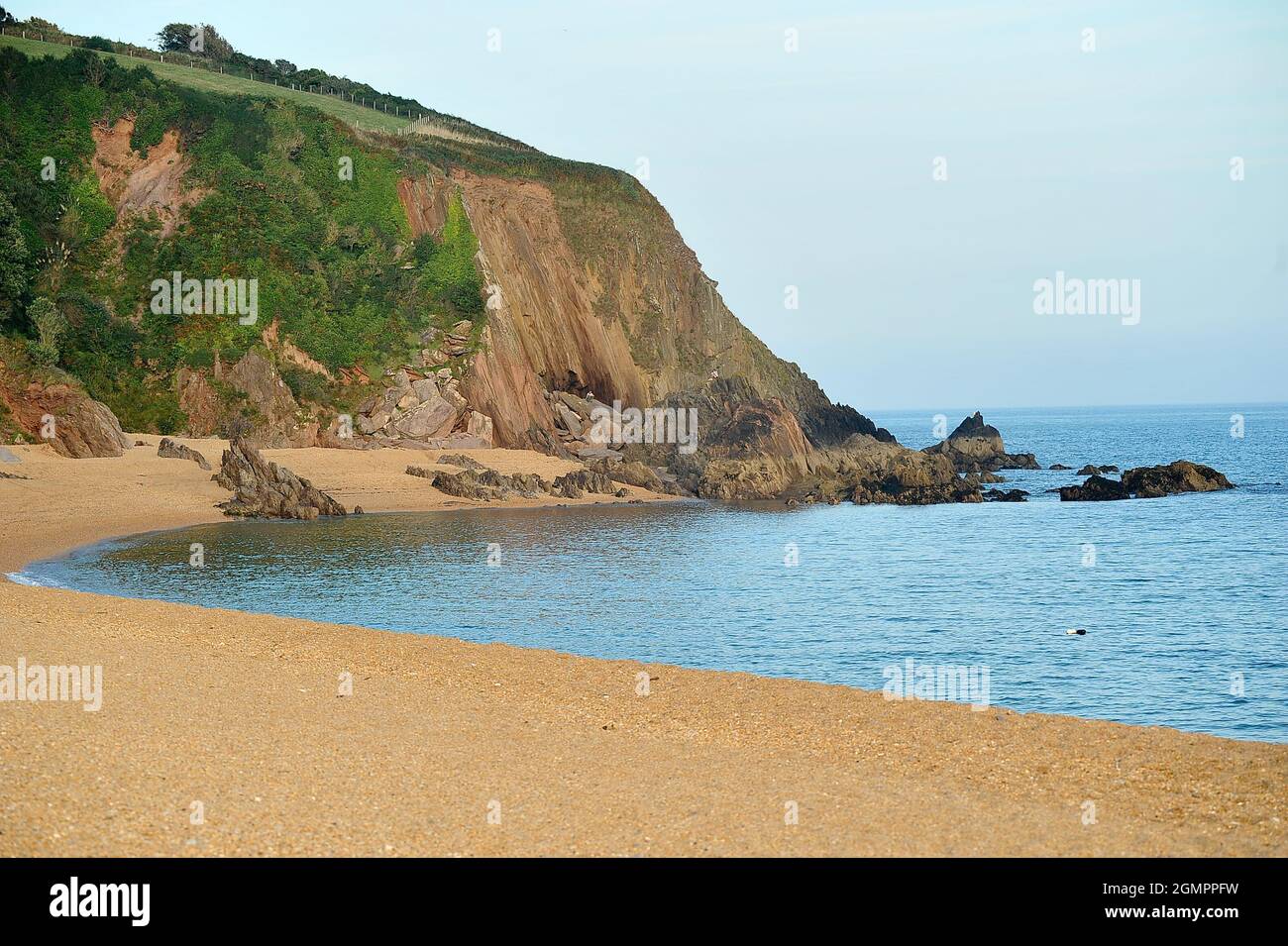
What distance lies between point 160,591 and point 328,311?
31.1 meters

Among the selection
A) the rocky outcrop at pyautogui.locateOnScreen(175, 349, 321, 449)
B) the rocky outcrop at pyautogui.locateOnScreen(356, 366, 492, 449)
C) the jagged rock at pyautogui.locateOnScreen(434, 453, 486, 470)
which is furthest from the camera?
the rocky outcrop at pyautogui.locateOnScreen(356, 366, 492, 449)

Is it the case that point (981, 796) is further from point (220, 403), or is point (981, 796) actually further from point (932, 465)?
point (932, 465)

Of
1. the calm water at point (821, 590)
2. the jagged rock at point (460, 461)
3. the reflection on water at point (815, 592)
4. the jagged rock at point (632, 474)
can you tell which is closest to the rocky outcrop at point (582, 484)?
the jagged rock at point (632, 474)

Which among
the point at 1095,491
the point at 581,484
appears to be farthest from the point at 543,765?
the point at 1095,491

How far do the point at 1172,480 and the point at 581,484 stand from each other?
1210 inches

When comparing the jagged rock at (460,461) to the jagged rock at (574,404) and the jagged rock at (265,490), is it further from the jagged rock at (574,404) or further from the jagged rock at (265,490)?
the jagged rock at (574,404)

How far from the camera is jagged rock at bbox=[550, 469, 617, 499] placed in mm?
48500

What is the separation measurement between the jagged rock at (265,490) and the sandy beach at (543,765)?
21.3 metres

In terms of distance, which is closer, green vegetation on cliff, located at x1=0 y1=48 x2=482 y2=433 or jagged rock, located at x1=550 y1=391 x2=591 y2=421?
green vegetation on cliff, located at x1=0 y1=48 x2=482 y2=433

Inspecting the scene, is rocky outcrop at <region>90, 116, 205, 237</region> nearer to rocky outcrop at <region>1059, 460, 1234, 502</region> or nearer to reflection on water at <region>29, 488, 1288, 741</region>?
reflection on water at <region>29, 488, 1288, 741</region>

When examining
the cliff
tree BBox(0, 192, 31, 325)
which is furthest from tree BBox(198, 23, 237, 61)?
tree BBox(0, 192, 31, 325)

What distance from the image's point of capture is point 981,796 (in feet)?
33.5

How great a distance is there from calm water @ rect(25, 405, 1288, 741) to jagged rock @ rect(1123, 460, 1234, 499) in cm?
1199
